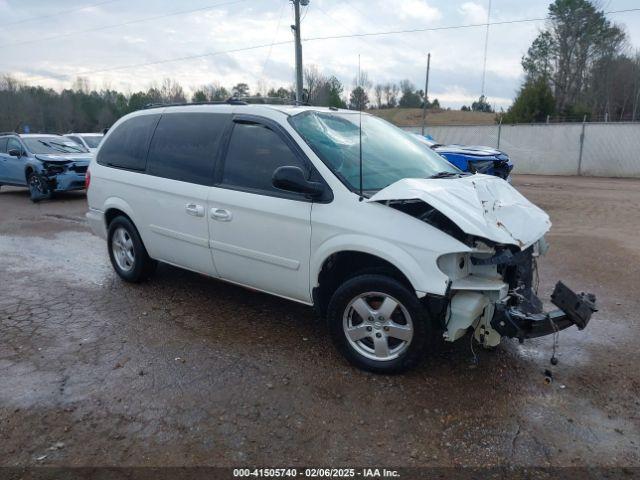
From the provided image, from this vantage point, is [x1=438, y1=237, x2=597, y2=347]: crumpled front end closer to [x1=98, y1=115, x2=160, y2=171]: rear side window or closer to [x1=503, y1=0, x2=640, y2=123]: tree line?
[x1=98, y1=115, x2=160, y2=171]: rear side window

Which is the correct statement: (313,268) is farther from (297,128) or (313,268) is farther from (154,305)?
(154,305)

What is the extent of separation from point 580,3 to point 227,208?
43322mm

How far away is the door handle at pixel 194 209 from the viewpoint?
4288 mm

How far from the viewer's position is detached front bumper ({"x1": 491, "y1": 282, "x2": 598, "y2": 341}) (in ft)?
10.2

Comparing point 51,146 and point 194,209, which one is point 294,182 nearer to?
point 194,209

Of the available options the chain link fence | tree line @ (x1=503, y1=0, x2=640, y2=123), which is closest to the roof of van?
the chain link fence

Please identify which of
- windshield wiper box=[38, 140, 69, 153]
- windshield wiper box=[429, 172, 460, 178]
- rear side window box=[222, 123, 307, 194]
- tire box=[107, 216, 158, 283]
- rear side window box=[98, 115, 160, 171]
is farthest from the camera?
windshield wiper box=[38, 140, 69, 153]

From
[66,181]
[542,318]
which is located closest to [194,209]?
[542,318]

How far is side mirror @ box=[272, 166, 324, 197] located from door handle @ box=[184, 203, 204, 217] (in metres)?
1.09

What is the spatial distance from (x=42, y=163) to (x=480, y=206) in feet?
39.8

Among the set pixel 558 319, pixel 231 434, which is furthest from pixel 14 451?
pixel 558 319

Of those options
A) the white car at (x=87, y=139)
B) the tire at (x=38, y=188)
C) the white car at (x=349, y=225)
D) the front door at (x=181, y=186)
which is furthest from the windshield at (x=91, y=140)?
the front door at (x=181, y=186)

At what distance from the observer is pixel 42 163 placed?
12.2 meters

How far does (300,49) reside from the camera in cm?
2142
